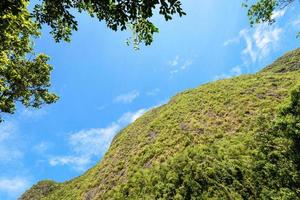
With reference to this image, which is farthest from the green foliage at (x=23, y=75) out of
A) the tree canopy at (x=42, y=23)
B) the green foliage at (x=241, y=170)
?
the green foliage at (x=241, y=170)

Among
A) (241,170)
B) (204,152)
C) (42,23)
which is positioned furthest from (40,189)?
(42,23)

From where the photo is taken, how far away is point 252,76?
64562 mm

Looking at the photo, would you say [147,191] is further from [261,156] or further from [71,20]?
[71,20]

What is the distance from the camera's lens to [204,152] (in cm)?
3234

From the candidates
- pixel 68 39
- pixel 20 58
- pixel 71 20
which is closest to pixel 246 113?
pixel 20 58

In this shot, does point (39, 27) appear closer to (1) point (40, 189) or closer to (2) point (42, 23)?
(2) point (42, 23)

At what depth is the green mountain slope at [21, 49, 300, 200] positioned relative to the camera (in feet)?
82.3

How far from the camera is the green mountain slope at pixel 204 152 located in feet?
82.3

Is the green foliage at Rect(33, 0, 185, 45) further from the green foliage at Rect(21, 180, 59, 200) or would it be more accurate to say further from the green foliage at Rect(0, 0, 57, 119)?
the green foliage at Rect(21, 180, 59, 200)

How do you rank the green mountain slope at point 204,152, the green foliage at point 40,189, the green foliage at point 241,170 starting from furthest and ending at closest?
the green foliage at point 40,189
the green mountain slope at point 204,152
the green foliage at point 241,170

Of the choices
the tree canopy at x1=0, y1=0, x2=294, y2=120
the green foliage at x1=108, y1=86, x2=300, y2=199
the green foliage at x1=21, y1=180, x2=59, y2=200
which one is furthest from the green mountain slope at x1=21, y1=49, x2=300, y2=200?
the tree canopy at x1=0, y1=0, x2=294, y2=120

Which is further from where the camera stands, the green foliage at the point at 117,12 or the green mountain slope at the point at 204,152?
the green mountain slope at the point at 204,152

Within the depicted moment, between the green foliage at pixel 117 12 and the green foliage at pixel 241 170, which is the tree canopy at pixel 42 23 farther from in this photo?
the green foliage at pixel 241 170

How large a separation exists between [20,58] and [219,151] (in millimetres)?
20998
